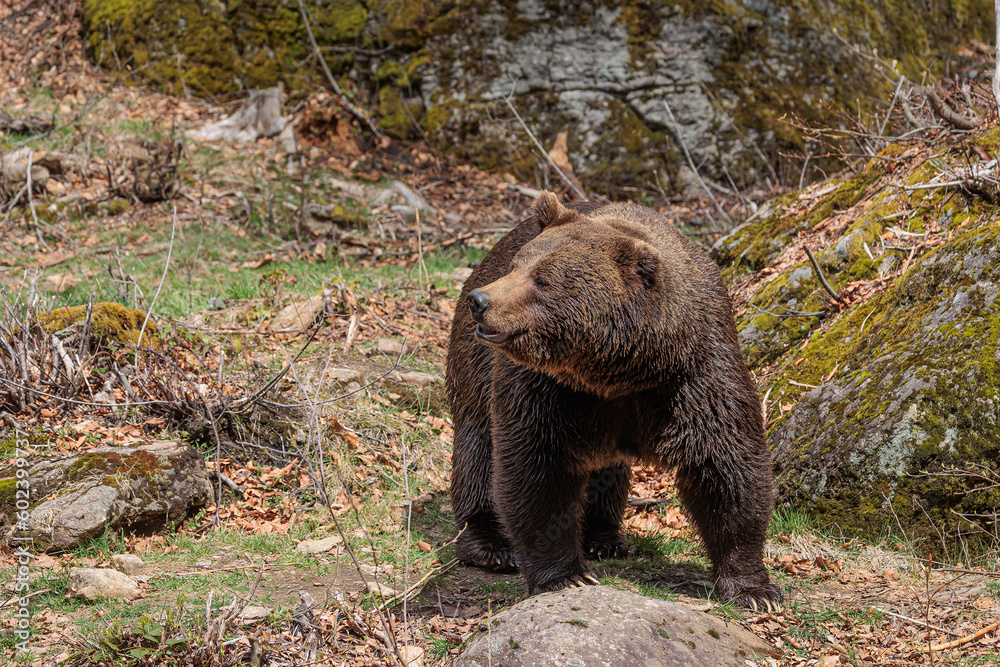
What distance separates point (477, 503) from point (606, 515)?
33.5 inches

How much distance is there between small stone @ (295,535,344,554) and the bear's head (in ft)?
7.36

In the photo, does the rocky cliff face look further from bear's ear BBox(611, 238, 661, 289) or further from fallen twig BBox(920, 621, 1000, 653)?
fallen twig BBox(920, 621, 1000, 653)

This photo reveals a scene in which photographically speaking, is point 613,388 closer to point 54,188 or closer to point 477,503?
point 477,503

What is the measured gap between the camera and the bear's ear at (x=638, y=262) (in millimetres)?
3693

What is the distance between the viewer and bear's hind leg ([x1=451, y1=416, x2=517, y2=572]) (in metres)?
5.08

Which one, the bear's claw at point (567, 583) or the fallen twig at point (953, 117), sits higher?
the fallen twig at point (953, 117)

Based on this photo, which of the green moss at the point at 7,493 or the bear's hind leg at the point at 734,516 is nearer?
the bear's hind leg at the point at 734,516

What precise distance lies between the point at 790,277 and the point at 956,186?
136 centimetres

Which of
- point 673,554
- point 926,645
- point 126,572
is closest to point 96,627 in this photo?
point 126,572

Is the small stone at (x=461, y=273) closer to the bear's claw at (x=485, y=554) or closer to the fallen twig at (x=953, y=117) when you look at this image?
the bear's claw at (x=485, y=554)

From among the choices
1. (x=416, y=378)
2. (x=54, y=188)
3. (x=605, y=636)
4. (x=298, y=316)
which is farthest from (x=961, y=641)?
(x=54, y=188)

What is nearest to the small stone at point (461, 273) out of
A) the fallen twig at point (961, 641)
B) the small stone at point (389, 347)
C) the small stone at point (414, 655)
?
the small stone at point (389, 347)

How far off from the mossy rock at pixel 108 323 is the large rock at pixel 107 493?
1.25 m

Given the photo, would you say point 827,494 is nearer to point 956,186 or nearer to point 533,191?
point 956,186
